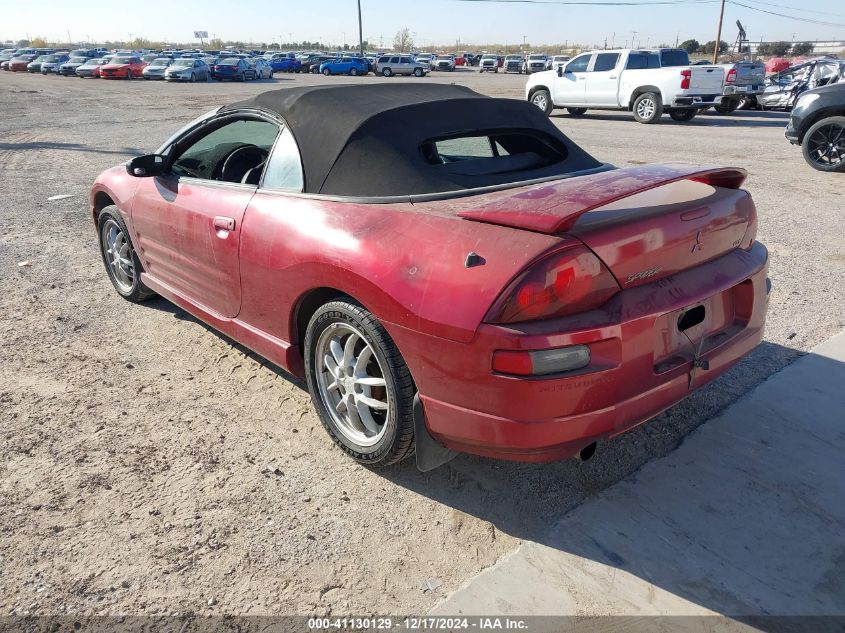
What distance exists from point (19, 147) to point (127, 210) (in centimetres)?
1140

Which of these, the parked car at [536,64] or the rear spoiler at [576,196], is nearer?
the rear spoiler at [576,196]

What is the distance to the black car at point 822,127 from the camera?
9.39 m

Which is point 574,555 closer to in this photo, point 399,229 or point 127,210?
point 399,229

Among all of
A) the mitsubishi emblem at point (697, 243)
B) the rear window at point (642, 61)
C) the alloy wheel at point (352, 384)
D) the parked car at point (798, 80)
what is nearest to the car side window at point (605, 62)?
the rear window at point (642, 61)

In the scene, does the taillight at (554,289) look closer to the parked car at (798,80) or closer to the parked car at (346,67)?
the parked car at (798,80)

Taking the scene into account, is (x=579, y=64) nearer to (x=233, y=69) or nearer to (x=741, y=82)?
(x=741, y=82)

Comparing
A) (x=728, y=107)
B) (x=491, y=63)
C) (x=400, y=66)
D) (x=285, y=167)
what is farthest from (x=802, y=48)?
(x=285, y=167)

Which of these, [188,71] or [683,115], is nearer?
[683,115]

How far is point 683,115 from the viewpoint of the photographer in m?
17.4

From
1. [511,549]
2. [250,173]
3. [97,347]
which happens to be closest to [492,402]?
[511,549]

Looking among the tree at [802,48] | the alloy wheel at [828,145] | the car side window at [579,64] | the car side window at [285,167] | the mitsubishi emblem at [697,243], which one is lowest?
the alloy wheel at [828,145]

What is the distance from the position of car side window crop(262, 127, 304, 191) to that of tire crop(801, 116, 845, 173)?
9.17 metres

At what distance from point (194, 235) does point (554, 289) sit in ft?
7.41

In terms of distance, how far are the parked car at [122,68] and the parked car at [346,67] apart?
43.1 feet
